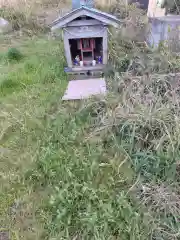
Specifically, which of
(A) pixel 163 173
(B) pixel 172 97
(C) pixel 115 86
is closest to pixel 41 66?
(C) pixel 115 86

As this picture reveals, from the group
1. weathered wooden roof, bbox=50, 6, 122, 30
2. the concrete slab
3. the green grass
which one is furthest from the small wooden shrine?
the green grass

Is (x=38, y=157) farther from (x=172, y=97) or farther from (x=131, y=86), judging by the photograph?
(x=172, y=97)

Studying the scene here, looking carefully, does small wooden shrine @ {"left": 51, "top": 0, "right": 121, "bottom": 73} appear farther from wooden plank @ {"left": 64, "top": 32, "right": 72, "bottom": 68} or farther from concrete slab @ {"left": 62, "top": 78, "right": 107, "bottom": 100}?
concrete slab @ {"left": 62, "top": 78, "right": 107, "bottom": 100}

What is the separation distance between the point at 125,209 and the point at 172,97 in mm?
1236

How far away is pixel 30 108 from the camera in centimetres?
272

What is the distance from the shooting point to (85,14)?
2727 millimetres

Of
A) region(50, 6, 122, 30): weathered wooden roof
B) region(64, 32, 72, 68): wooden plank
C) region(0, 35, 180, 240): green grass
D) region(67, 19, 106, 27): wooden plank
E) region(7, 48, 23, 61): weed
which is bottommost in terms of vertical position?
region(0, 35, 180, 240): green grass

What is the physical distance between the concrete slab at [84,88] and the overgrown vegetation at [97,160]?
9 centimetres

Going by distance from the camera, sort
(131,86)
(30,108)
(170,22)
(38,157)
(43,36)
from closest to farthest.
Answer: (38,157) → (131,86) → (30,108) → (170,22) → (43,36)

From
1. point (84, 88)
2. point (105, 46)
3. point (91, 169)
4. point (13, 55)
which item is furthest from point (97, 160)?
point (13, 55)

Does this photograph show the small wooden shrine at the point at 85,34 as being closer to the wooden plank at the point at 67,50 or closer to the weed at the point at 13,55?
the wooden plank at the point at 67,50

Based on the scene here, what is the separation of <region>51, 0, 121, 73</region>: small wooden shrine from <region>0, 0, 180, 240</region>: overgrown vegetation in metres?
0.30

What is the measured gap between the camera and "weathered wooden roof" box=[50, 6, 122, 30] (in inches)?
106

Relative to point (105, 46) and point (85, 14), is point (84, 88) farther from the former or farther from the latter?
point (85, 14)
